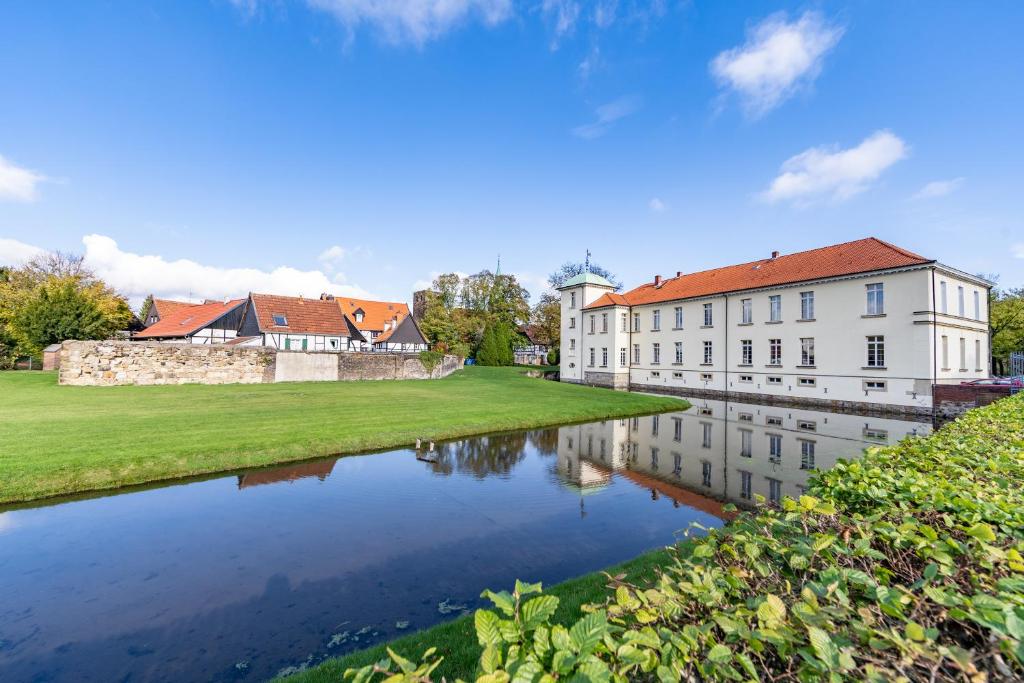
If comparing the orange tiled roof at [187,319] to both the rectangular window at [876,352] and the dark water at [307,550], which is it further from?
the rectangular window at [876,352]

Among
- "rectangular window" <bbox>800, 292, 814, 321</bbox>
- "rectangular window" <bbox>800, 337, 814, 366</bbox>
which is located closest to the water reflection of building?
"rectangular window" <bbox>800, 337, 814, 366</bbox>

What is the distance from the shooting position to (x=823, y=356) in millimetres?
23891

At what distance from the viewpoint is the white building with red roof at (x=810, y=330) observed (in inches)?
822

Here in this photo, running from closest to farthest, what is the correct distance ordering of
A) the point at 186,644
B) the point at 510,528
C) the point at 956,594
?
the point at 956,594 → the point at 186,644 → the point at 510,528

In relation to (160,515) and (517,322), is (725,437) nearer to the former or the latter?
(160,515)

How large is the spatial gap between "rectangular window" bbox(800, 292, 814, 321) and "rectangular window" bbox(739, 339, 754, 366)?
11.0 feet

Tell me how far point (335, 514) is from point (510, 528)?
3.06 meters

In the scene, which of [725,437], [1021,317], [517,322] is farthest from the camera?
[517,322]

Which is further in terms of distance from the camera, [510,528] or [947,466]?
[510,528]

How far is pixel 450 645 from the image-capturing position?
383 centimetres

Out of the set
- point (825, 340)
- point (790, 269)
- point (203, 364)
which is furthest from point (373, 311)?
point (825, 340)

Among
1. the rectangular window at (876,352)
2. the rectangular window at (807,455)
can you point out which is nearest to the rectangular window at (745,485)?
the rectangular window at (807,455)

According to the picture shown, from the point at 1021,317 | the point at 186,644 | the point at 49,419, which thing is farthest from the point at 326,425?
the point at 1021,317

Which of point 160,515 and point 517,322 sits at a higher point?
point 517,322
